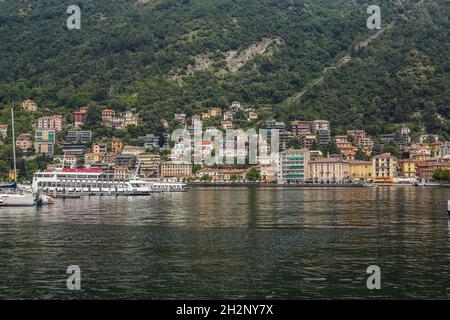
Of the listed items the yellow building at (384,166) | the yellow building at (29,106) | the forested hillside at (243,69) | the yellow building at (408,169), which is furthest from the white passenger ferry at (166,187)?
the yellow building at (29,106)

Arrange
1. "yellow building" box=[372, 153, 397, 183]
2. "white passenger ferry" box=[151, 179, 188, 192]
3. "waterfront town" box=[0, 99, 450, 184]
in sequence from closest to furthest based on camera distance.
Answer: "white passenger ferry" box=[151, 179, 188, 192] → "yellow building" box=[372, 153, 397, 183] → "waterfront town" box=[0, 99, 450, 184]

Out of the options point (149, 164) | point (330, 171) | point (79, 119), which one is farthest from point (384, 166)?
point (79, 119)

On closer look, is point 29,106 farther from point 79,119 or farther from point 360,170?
point 360,170

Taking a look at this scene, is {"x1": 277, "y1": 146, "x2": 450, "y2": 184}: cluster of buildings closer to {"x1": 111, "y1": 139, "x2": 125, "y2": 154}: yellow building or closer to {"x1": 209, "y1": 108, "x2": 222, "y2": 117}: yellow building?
{"x1": 209, "y1": 108, "x2": 222, "y2": 117}: yellow building

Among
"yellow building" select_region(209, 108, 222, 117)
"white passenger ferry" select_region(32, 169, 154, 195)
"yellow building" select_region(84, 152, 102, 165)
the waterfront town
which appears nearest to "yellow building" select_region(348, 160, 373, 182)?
the waterfront town

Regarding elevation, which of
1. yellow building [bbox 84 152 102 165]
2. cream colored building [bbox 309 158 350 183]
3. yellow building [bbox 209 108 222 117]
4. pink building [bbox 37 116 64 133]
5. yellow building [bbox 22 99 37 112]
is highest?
yellow building [bbox 22 99 37 112]
